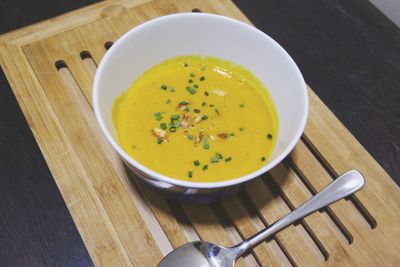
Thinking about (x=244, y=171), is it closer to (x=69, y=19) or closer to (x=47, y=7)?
(x=69, y=19)

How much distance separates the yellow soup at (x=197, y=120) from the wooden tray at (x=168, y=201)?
0.07 m

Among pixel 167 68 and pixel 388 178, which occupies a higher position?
pixel 388 178

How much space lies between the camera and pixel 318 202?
98 centimetres

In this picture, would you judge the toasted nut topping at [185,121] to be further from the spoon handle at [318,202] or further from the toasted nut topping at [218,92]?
the spoon handle at [318,202]

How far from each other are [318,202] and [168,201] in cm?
33

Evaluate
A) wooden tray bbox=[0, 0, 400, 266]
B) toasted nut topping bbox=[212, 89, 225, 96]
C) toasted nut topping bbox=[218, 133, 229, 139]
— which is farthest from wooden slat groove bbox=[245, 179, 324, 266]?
toasted nut topping bbox=[212, 89, 225, 96]

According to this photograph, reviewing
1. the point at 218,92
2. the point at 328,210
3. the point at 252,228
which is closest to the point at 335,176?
the point at 328,210

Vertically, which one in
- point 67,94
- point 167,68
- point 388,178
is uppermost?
point 388,178

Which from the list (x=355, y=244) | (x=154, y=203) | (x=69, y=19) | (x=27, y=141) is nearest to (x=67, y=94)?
(x=27, y=141)

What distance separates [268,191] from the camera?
1.04 metres

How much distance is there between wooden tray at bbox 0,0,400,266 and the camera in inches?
37.9

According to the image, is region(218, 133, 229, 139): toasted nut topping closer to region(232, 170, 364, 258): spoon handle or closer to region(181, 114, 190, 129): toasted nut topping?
region(181, 114, 190, 129): toasted nut topping

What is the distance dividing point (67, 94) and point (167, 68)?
0.26 m

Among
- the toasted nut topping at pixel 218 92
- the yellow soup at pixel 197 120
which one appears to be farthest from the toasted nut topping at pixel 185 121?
the toasted nut topping at pixel 218 92
